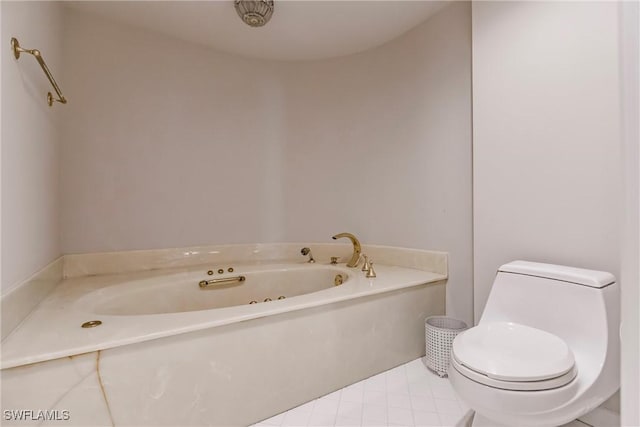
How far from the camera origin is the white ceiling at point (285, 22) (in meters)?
1.99

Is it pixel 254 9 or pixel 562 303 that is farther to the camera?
pixel 254 9

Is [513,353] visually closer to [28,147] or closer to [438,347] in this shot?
[438,347]

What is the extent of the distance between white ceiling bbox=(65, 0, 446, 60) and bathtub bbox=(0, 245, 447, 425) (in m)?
1.60

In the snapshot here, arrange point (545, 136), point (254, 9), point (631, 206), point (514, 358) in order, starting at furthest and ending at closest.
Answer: point (254, 9) → point (545, 136) → point (514, 358) → point (631, 206)

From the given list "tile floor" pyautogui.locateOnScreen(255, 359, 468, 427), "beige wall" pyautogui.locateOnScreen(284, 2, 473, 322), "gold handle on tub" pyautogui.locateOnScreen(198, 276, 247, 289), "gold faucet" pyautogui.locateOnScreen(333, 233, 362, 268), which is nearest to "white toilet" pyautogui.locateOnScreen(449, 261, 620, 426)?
"tile floor" pyautogui.locateOnScreen(255, 359, 468, 427)

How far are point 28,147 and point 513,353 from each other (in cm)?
219

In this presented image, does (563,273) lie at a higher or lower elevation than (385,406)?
higher

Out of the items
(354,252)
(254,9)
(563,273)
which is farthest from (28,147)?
(563,273)

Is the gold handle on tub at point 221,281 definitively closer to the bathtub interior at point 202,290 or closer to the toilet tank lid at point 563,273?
the bathtub interior at point 202,290

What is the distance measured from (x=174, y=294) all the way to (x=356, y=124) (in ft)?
6.03

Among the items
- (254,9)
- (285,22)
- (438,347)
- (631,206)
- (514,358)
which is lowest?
(438,347)

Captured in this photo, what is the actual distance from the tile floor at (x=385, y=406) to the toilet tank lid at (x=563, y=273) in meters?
0.70

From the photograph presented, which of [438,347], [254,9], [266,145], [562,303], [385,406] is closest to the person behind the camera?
[562,303]

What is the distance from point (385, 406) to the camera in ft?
4.86
